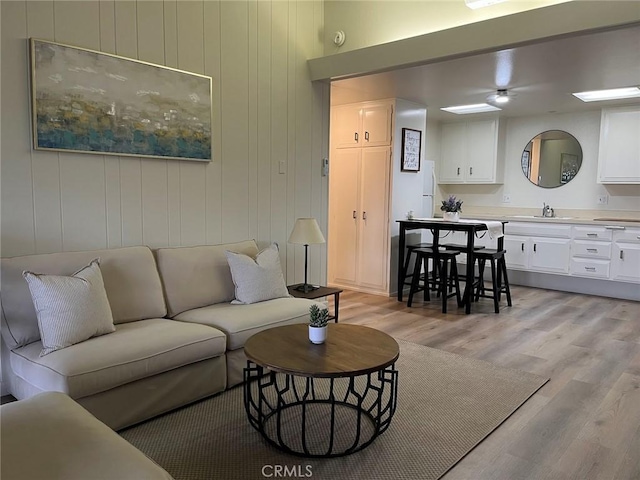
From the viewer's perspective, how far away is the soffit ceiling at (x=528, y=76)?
336cm

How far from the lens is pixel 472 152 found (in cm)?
679

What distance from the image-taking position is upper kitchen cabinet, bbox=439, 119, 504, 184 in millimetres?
6594

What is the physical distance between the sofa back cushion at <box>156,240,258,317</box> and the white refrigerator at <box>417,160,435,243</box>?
3.76 meters

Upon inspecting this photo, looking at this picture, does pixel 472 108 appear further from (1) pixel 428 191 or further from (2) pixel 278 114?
(2) pixel 278 114

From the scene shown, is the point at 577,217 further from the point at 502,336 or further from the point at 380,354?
the point at 380,354

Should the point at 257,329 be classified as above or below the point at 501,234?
below

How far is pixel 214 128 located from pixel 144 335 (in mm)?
1771

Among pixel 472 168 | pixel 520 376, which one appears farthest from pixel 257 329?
pixel 472 168

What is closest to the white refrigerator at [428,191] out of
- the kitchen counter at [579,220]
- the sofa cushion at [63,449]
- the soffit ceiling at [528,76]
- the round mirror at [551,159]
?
the kitchen counter at [579,220]

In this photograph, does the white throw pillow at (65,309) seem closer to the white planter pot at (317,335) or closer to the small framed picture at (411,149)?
the white planter pot at (317,335)

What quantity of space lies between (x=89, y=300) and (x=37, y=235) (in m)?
0.64

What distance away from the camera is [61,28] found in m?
2.73

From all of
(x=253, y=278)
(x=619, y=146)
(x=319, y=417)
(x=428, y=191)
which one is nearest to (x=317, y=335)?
(x=319, y=417)

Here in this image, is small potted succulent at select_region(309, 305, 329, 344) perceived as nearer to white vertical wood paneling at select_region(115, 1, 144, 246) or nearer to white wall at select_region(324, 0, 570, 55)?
white vertical wood paneling at select_region(115, 1, 144, 246)
